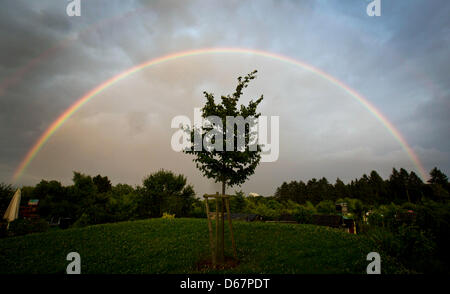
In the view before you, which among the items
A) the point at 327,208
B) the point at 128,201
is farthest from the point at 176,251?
the point at 327,208

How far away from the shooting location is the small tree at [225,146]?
Answer: 39.0 ft

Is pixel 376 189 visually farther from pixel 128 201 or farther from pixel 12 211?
pixel 12 211

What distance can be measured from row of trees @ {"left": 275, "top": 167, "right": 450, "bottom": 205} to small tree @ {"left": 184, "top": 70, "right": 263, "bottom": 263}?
112160mm

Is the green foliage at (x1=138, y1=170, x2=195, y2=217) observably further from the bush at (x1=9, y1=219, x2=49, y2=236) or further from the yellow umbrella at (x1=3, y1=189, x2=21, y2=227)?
the yellow umbrella at (x1=3, y1=189, x2=21, y2=227)

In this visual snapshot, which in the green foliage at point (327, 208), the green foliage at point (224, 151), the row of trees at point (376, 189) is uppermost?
the green foliage at point (224, 151)

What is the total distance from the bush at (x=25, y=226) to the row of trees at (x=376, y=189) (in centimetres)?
11546

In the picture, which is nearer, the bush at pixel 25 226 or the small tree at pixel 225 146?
the small tree at pixel 225 146

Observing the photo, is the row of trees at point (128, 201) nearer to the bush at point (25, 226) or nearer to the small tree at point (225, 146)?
the bush at point (25, 226)

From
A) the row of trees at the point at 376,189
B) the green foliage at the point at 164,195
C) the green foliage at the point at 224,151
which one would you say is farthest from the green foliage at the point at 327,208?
the green foliage at the point at 224,151

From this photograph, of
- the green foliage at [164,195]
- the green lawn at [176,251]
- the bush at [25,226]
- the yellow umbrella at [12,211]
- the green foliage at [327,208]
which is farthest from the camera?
the green foliage at [327,208]
